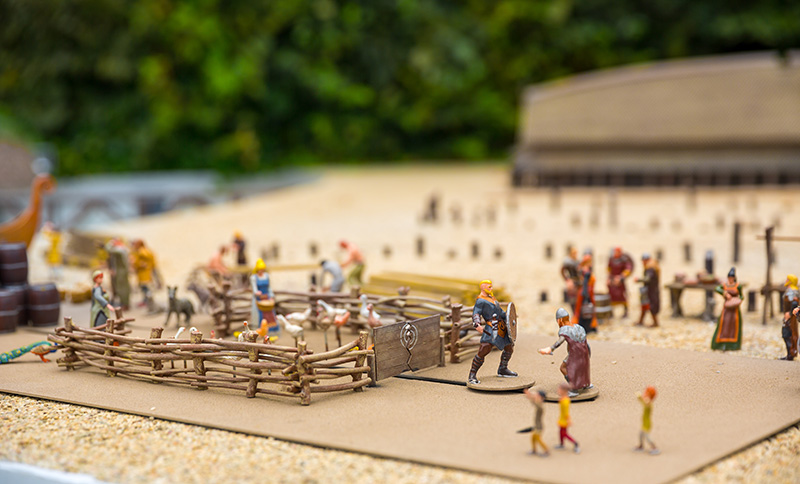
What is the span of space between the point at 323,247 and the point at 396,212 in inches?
240

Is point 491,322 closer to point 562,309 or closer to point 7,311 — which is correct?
point 562,309

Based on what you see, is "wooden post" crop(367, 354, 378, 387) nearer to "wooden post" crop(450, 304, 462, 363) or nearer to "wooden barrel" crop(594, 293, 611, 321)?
"wooden post" crop(450, 304, 462, 363)

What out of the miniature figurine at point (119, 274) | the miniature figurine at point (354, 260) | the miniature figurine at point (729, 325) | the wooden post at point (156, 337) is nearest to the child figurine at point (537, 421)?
the miniature figurine at point (729, 325)

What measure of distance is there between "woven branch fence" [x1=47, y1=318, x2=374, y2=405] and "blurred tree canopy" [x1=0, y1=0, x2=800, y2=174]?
33788mm

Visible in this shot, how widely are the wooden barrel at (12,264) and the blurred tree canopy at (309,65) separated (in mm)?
29677

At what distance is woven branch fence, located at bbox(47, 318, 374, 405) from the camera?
1088cm

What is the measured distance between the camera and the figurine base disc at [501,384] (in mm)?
11148

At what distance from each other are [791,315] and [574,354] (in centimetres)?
336

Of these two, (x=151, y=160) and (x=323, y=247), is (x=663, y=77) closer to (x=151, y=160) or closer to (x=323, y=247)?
(x=323, y=247)

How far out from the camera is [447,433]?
9828 millimetres

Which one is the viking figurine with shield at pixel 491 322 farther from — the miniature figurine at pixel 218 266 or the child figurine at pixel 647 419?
the miniature figurine at pixel 218 266

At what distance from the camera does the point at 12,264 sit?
52.7ft

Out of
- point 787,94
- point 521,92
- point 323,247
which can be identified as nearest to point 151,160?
point 521,92

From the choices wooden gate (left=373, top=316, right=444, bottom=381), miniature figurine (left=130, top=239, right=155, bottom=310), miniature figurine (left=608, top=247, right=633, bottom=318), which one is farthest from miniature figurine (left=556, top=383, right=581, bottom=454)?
miniature figurine (left=130, top=239, right=155, bottom=310)
